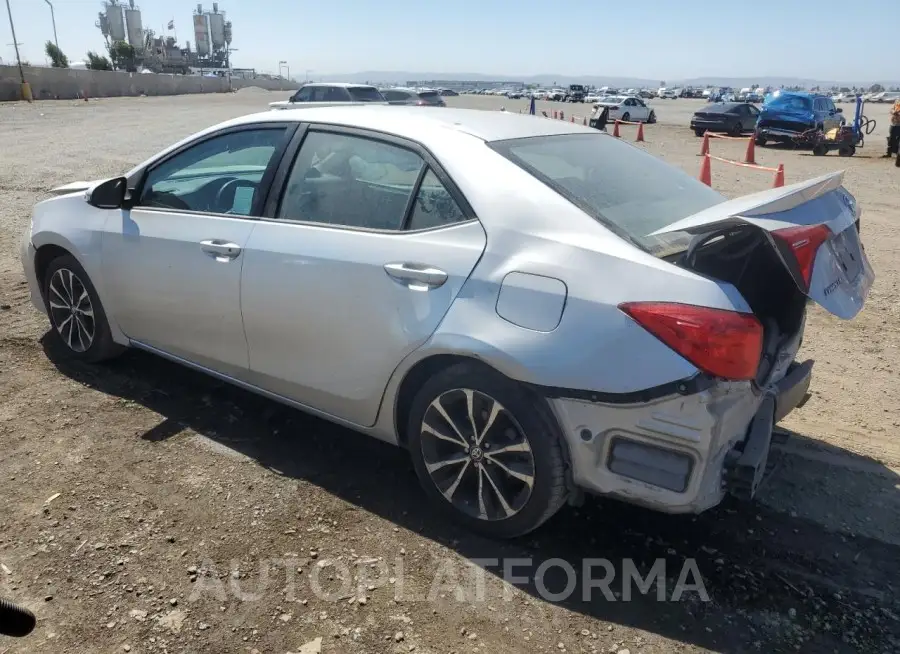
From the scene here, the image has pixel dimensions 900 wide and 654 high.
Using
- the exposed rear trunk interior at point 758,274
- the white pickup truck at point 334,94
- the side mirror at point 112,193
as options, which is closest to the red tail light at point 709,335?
the exposed rear trunk interior at point 758,274

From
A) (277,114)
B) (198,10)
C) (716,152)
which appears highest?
(198,10)

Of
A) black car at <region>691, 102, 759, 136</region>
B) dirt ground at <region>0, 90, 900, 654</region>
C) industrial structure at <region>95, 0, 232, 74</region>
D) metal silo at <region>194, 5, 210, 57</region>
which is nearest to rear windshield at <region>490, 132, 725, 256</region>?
dirt ground at <region>0, 90, 900, 654</region>

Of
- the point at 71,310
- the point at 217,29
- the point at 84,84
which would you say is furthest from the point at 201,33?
the point at 71,310

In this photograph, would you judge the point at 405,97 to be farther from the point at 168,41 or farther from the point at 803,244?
the point at 168,41

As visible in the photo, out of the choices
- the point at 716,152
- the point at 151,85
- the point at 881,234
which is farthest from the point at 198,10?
the point at 881,234

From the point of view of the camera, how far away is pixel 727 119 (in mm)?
28266

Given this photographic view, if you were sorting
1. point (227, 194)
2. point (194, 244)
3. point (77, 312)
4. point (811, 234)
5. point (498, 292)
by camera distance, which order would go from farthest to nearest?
point (77, 312)
point (227, 194)
point (194, 244)
point (498, 292)
point (811, 234)

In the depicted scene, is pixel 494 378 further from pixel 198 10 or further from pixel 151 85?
pixel 198 10

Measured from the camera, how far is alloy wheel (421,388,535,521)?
9.09 ft

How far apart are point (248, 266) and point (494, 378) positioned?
1.38 m

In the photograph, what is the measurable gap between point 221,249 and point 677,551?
8.12 ft

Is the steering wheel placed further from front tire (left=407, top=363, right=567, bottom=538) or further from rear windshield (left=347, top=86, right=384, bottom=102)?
rear windshield (left=347, top=86, right=384, bottom=102)

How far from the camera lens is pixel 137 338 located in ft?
13.5

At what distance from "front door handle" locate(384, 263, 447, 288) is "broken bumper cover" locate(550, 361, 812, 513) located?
2.17 ft
